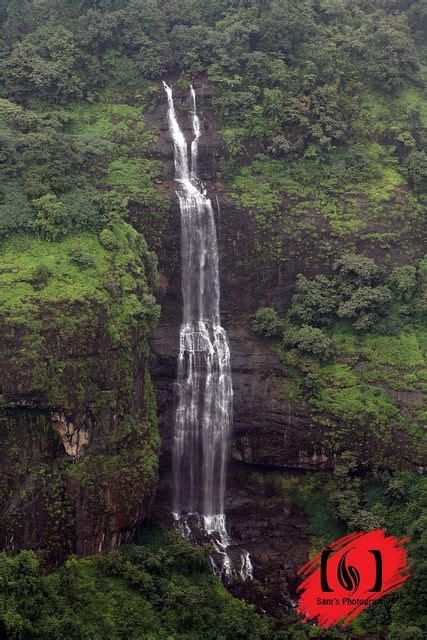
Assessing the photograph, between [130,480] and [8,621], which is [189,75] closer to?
[130,480]

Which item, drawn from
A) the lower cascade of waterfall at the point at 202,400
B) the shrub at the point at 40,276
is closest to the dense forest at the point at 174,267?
the shrub at the point at 40,276

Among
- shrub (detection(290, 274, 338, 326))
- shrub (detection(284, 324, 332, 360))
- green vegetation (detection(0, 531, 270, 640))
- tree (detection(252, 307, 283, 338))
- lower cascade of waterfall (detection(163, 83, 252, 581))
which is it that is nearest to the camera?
green vegetation (detection(0, 531, 270, 640))

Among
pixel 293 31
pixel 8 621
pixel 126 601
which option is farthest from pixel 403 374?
pixel 293 31

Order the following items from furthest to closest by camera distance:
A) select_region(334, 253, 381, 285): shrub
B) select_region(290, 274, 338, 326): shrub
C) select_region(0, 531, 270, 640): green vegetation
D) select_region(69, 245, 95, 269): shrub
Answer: select_region(334, 253, 381, 285): shrub, select_region(290, 274, 338, 326): shrub, select_region(69, 245, 95, 269): shrub, select_region(0, 531, 270, 640): green vegetation

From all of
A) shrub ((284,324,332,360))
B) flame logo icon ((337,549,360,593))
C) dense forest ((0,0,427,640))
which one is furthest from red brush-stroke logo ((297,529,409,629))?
shrub ((284,324,332,360))

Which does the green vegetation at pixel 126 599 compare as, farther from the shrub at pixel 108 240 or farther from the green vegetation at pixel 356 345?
the shrub at pixel 108 240

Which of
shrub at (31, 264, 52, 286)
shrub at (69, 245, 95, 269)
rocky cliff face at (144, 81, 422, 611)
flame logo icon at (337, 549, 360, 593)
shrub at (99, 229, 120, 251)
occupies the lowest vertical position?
flame logo icon at (337, 549, 360, 593)

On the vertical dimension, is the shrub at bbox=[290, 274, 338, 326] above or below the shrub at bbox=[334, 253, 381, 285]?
below

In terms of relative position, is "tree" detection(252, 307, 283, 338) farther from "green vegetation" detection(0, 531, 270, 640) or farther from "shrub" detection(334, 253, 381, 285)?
"green vegetation" detection(0, 531, 270, 640)
